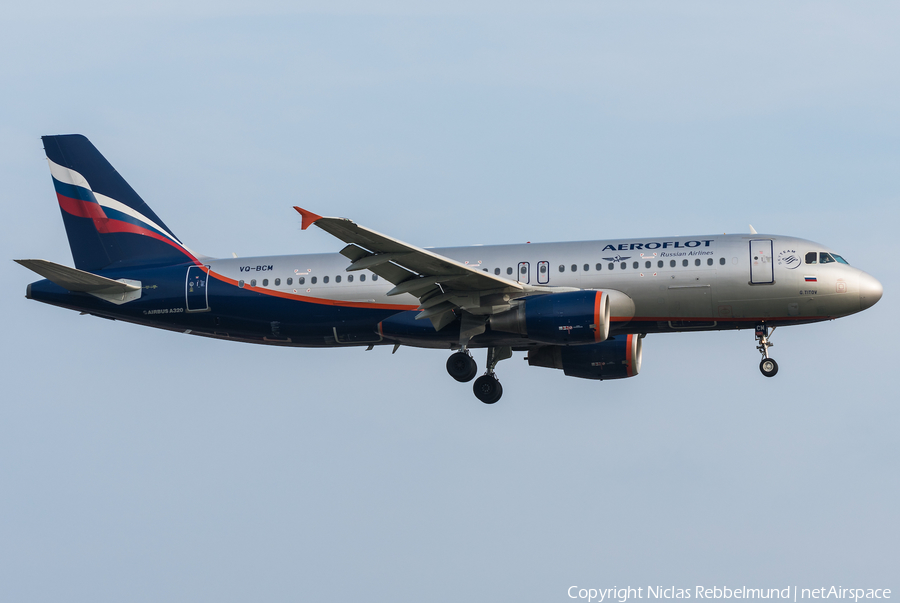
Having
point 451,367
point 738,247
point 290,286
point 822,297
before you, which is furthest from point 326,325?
point 822,297

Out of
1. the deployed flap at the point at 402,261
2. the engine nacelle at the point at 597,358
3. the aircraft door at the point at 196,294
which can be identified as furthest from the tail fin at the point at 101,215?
the engine nacelle at the point at 597,358

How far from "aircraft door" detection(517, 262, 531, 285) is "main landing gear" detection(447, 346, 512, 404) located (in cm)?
314

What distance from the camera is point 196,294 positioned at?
37094 millimetres

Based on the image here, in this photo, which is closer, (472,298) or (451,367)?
(472,298)

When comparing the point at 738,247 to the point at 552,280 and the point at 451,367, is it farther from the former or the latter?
the point at 451,367

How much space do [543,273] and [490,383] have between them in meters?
5.19

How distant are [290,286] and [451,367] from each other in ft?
19.8

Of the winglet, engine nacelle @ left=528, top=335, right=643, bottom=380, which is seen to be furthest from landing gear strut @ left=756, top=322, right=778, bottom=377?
the winglet

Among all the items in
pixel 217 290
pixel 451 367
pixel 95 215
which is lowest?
pixel 451 367

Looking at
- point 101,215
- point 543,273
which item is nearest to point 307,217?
point 543,273

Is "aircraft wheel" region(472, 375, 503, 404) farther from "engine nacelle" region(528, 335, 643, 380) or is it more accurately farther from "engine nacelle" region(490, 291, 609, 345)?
"engine nacelle" region(490, 291, 609, 345)

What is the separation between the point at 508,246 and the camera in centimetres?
3612

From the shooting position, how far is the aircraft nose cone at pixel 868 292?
33719mm

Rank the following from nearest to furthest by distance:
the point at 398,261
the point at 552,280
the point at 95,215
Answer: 1. the point at 398,261
2. the point at 552,280
3. the point at 95,215
